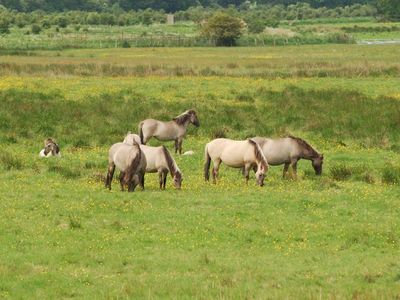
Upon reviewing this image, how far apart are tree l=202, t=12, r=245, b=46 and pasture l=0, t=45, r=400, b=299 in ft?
220

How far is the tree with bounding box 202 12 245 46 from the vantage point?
4380 inches

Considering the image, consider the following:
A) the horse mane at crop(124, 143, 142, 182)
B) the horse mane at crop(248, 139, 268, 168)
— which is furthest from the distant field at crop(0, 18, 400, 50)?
the horse mane at crop(124, 143, 142, 182)

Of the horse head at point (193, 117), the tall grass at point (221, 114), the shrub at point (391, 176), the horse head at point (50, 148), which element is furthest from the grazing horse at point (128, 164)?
the tall grass at point (221, 114)

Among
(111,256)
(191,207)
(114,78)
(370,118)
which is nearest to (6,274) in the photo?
(111,256)

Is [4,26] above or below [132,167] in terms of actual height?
below

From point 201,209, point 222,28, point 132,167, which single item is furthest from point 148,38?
point 201,209

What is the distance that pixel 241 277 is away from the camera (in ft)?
55.8

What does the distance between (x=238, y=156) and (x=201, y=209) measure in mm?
4136

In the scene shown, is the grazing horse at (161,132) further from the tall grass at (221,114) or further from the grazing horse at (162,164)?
the grazing horse at (162,164)

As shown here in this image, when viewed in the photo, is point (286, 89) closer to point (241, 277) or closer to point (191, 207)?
point (191, 207)

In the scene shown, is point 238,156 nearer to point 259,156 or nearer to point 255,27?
point 259,156

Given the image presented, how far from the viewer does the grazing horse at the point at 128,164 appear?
949 inches

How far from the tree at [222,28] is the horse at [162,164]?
87.0m

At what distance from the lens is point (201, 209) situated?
876 inches
